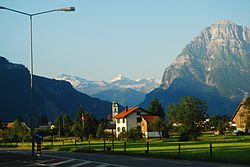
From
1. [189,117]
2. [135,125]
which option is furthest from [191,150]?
[135,125]

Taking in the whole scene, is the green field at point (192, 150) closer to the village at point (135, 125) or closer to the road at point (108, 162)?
the road at point (108, 162)

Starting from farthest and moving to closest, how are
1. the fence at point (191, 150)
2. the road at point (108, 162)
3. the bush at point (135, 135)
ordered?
the bush at point (135, 135) → the fence at point (191, 150) → the road at point (108, 162)

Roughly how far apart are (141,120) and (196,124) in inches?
1685

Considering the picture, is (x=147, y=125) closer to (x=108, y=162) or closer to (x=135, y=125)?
(x=135, y=125)

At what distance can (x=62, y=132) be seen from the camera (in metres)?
123

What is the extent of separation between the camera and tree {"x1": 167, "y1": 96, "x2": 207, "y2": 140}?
66500 mm

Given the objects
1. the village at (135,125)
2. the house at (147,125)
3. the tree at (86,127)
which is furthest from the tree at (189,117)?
the house at (147,125)

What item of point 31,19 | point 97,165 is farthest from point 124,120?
point 97,165

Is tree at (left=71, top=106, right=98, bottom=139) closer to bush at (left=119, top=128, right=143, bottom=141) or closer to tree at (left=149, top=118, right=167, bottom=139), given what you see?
bush at (left=119, top=128, right=143, bottom=141)

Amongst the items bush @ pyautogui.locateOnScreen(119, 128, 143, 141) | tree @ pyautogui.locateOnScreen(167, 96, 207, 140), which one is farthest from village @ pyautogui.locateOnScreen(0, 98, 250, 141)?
tree @ pyautogui.locateOnScreen(167, 96, 207, 140)

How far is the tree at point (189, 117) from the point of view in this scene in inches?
2618

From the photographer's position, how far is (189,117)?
6725 centimetres

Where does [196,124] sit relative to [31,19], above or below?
below

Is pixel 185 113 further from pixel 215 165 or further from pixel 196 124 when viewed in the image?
pixel 215 165
